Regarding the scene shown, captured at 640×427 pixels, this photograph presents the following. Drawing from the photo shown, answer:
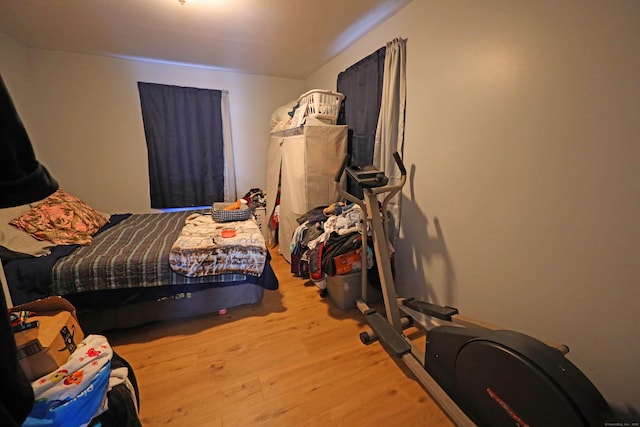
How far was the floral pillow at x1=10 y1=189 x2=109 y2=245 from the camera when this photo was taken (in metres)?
1.88

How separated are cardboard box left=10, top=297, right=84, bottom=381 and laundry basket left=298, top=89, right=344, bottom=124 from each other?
2.42 m

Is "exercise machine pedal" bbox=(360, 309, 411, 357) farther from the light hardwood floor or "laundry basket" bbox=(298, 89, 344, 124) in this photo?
"laundry basket" bbox=(298, 89, 344, 124)

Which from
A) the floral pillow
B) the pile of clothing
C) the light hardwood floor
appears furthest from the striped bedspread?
the pile of clothing

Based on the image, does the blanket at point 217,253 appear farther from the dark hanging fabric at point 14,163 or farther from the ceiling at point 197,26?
the ceiling at point 197,26

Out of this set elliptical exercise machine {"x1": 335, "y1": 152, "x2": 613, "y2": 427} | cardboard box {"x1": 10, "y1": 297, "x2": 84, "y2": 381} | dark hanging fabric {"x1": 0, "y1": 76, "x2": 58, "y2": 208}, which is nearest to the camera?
dark hanging fabric {"x1": 0, "y1": 76, "x2": 58, "y2": 208}

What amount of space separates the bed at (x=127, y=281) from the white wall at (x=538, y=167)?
1.54m

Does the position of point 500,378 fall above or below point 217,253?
below

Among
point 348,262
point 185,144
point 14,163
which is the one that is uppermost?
point 185,144

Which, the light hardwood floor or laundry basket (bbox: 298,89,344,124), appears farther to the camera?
laundry basket (bbox: 298,89,344,124)

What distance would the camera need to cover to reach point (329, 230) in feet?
7.26

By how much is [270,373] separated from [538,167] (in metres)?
1.86

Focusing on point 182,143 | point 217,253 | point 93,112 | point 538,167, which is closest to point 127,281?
point 217,253

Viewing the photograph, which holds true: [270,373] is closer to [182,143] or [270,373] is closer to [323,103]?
[323,103]

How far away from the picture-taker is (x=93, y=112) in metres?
3.01
